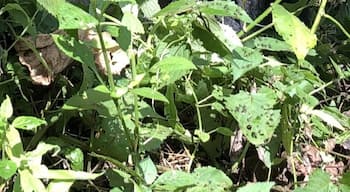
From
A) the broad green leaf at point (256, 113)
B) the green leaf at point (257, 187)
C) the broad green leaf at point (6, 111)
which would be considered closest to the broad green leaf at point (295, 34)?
the broad green leaf at point (256, 113)

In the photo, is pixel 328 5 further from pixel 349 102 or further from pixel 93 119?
pixel 93 119

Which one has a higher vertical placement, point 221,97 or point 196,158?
point 221,97

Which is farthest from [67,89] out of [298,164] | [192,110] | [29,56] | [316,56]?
[316,56]

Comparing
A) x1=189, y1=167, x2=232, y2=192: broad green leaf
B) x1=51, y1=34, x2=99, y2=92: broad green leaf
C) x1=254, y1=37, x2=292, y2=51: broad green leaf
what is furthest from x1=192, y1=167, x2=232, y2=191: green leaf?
x1=254, y1=37, x2=292, y2=51: broad green leaf

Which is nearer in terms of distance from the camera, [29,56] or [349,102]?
[29,56]

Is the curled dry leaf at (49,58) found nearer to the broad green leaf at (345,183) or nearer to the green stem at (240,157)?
the green stem at (240,157)

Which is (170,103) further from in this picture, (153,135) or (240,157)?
(240,157)

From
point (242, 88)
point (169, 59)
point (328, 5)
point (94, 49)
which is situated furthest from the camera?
point (328, 5)

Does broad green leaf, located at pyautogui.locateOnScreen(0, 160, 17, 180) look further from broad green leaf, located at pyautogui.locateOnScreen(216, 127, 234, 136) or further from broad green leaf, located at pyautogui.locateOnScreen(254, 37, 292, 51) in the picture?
broad green leaf, located at pyautogui.locateOnScreen(254, 37, 292, 51)
